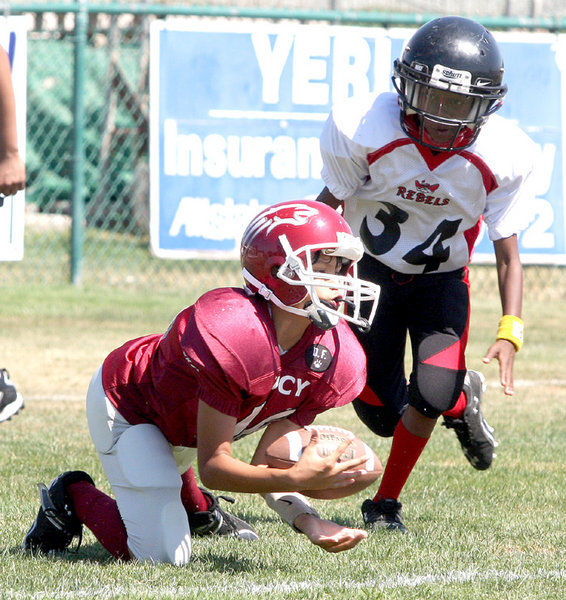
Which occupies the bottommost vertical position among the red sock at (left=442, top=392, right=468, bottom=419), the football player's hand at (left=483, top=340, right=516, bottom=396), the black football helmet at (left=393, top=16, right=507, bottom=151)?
the red sock at (left=442, top=392, right=468, bottom=419)

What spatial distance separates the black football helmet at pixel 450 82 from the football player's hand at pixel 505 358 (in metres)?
0.74

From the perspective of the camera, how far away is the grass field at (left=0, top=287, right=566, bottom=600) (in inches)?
120

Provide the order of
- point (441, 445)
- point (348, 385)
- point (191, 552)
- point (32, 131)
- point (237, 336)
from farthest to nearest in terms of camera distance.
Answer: point (32, 131) < point (441, 445) < point (191, 552) < point (348, 385) < point (237, 336)

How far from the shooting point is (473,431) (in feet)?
14.0

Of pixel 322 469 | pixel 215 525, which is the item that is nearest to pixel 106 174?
pixel 215 525

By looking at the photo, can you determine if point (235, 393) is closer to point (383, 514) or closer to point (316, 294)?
point (316, 294)

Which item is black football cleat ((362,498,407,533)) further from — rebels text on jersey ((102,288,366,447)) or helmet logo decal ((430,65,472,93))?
helmet logo decal ((430,65,472,93))

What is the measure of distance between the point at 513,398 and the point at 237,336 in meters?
3.62

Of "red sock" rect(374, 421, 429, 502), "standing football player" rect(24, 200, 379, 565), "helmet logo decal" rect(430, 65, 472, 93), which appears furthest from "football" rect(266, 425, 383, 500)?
"helmet logo decal" rect(430, 65, 472, 93)

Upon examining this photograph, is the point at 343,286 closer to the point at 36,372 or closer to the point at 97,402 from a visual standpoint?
the point at 97,402

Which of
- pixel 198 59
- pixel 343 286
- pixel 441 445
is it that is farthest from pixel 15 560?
pixel 198 59

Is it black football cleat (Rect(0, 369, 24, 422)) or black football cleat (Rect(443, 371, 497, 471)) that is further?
black football cleat (Rect(0, 369, 24, 422))

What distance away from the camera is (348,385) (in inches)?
128

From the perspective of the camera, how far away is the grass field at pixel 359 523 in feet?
10.0
